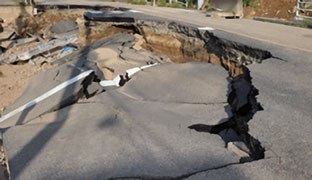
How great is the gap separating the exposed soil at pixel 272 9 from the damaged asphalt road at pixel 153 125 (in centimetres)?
940

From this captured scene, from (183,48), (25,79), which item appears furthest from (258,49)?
(25,79)

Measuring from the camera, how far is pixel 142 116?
3531 millimetres

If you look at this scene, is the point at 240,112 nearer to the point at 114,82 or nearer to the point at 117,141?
the point at 117,141

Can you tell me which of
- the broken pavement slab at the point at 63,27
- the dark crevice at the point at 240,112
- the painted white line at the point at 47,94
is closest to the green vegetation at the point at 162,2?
the broken pavement slab at the point at 63,27

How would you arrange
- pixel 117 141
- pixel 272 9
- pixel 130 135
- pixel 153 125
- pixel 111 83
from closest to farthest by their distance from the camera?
pixel 117 141, pixel 130 135, pixel 153 125, pixel 111 83, pixel 272 9

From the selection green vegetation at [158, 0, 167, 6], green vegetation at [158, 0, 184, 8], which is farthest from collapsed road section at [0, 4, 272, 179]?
green vegetation at [158, 0, 167, 6]

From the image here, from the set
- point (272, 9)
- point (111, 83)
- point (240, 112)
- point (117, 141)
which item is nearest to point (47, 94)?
point (111, 83)

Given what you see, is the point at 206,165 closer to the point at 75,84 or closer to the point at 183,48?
the point at 75,84

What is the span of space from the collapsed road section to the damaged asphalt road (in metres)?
0.01

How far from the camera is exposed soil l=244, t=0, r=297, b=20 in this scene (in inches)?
523

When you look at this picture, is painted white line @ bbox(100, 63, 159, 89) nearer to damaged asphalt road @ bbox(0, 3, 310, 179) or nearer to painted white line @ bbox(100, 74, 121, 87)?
painted white line @ bbox(100, 74, 121, 87)

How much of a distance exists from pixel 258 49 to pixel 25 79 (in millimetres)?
5899

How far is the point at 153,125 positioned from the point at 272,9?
13588 millimetres

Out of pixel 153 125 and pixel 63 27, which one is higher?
pixel 63 27
